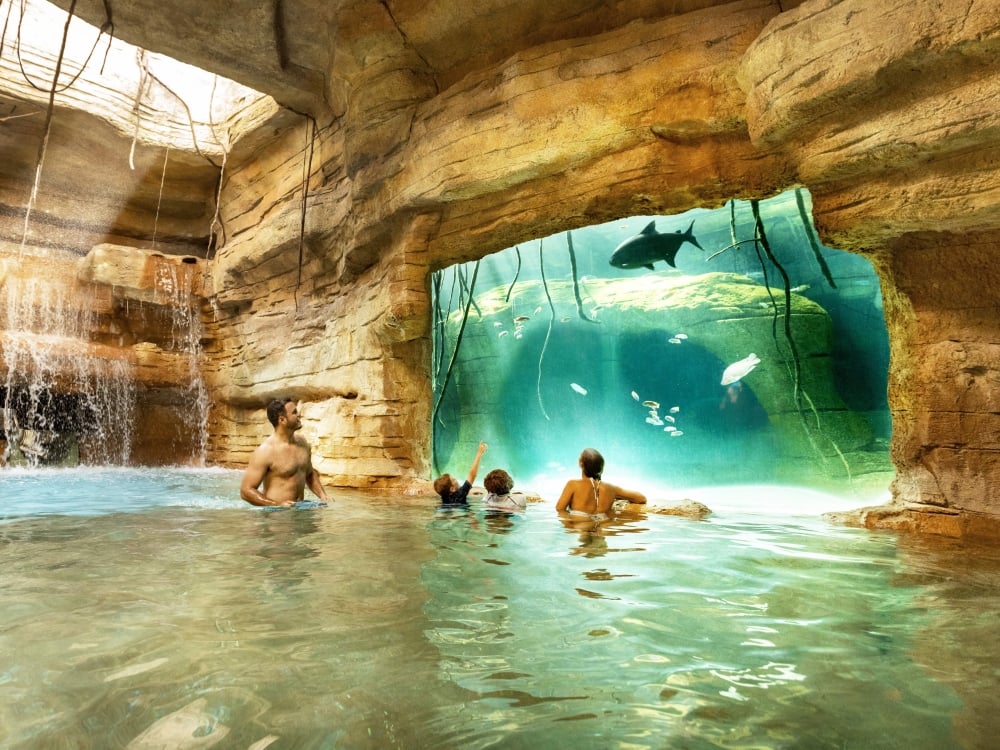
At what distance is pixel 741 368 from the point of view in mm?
15688

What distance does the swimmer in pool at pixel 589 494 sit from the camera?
5660 mm

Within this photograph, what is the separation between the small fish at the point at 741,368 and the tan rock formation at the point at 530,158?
369 inches

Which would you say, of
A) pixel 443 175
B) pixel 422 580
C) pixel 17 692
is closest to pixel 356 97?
pixel 443 175

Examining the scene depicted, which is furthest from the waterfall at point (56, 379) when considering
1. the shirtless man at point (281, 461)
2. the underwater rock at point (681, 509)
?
the underwater rock at point (681, 509)

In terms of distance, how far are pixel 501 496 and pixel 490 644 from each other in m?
4.16

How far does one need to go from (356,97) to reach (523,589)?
7277 mm

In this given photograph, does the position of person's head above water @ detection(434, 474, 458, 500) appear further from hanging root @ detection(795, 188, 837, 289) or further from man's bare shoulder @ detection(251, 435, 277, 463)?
hanging root @ detection(795, 188, 837, 289)

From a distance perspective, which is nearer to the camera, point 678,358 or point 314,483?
point 314,483

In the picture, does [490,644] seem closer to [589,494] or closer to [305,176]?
[589,494]

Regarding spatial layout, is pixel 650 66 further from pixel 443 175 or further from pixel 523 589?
pixel 523 589

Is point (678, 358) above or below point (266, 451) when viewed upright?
above

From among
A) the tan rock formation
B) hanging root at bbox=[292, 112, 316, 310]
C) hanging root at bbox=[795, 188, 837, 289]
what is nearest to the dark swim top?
the tan rock formation

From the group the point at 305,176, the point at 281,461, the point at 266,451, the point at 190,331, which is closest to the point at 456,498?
the point at 281,461

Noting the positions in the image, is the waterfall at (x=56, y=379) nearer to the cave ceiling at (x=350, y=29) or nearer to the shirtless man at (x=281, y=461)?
the cave ceiling at (x=350, y=29)
